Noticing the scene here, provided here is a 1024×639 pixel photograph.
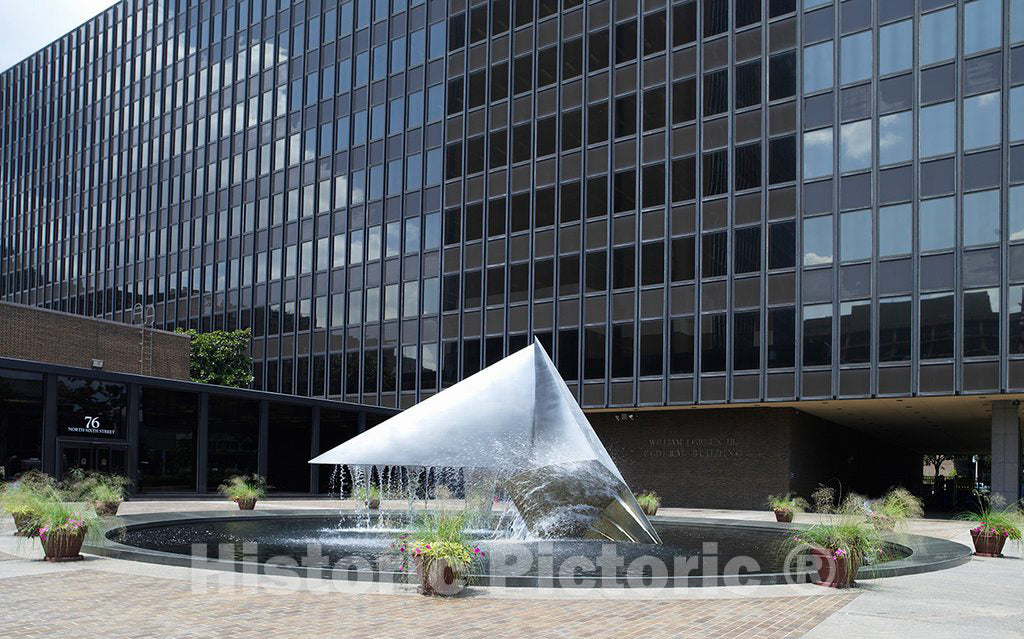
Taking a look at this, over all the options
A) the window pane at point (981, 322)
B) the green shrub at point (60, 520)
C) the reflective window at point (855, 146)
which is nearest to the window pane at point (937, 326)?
the window pane at point (981, 322)

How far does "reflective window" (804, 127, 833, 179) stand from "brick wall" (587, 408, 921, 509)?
9.67 metres

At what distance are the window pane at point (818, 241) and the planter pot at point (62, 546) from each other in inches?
1161

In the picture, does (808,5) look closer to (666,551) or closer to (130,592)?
(666,551)

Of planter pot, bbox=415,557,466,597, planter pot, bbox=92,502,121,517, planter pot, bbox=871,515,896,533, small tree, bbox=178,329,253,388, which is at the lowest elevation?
planter pot, bbox=92,502,121,517

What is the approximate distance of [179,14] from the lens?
230ft

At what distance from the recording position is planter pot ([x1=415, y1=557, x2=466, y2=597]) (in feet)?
38.5

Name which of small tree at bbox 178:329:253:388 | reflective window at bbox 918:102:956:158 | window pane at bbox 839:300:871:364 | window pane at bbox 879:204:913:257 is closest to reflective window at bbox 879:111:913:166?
reflective window at bbox 918:102:956:158

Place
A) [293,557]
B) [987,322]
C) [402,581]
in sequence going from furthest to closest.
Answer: [987,322] < [293,557] < [402,581]

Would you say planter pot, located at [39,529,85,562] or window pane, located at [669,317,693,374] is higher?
window pane, located at [669,317,693,374]

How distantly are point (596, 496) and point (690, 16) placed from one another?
29110mm

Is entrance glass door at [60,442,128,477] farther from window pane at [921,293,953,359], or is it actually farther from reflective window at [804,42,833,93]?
reflective window at [804,42,833,93]

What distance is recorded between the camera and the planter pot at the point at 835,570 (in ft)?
43.1

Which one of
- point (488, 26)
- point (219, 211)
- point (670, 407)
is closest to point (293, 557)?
point (670, 407)

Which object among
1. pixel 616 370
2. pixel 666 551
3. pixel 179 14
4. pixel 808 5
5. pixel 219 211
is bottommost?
pixel 666 551
